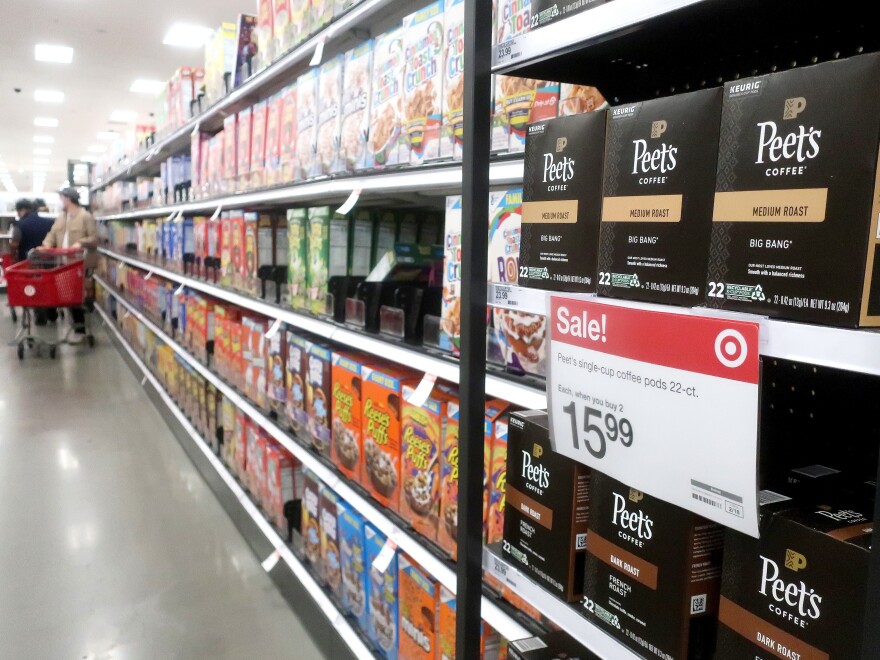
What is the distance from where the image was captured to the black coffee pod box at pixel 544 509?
0.98 metres

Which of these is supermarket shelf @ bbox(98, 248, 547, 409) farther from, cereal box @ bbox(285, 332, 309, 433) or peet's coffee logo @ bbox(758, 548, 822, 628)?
peet's coffee logo @ bbox(758, 548, 822, 628)

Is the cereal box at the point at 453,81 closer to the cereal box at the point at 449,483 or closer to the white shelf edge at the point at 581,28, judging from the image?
the white shelf edge at the point at 581,28

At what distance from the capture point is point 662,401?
765 millimetres

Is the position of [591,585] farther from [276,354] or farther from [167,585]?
[167,585]

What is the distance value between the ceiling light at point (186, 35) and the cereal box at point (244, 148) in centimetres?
602

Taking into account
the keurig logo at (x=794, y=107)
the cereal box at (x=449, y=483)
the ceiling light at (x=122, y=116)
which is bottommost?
the cereal box at (x=449, y=483)

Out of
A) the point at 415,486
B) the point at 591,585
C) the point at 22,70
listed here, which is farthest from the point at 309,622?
the point at 22,70

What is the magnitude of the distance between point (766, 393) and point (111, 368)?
6918mm

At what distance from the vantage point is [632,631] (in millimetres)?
866

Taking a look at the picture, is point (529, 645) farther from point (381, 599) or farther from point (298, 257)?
point (298, 257)

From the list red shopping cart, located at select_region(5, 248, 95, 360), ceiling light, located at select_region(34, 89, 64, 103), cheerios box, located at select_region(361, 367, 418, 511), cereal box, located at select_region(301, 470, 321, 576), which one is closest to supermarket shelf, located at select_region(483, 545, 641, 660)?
cheerios box, located at select_region(361, 367, 418, 511)

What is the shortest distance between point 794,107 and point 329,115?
1.67 m

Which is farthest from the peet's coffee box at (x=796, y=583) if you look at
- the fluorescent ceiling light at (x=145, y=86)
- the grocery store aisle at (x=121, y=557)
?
the fluorescent ceiling light at (x=145, y=86)

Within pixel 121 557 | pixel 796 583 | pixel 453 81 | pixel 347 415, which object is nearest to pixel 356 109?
pixel 453 81
